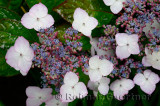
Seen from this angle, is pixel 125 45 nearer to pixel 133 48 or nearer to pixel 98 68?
pixel 133 48

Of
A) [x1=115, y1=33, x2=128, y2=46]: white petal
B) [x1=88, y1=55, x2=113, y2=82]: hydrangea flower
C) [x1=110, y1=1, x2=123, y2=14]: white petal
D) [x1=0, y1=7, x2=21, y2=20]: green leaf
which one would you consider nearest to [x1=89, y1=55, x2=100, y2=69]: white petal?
[x1=88, y1=55, x2=113, y2=82]: hydrangea flower

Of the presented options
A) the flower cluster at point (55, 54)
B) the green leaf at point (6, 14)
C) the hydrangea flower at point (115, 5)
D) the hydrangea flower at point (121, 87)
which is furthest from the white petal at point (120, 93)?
the green leaf at point (6, 14)

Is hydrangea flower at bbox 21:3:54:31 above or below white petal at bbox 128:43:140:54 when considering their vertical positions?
above

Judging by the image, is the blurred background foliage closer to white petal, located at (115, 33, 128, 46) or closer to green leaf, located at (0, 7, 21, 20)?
green leaf, located at (0, 7, 21, 20)

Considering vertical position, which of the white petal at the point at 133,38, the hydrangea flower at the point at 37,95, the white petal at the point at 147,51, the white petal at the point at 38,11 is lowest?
the hydrangea flower at the point at 37,95

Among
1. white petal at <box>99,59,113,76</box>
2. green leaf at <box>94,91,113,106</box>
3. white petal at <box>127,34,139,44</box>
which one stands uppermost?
white petal at <box>127,34,139,44</box>

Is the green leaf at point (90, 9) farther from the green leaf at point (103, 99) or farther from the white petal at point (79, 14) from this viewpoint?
the green leaf at point (103, 99)

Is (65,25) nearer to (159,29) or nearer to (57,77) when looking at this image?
(57,77)

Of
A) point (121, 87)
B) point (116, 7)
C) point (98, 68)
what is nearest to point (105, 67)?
point (98, 68)
